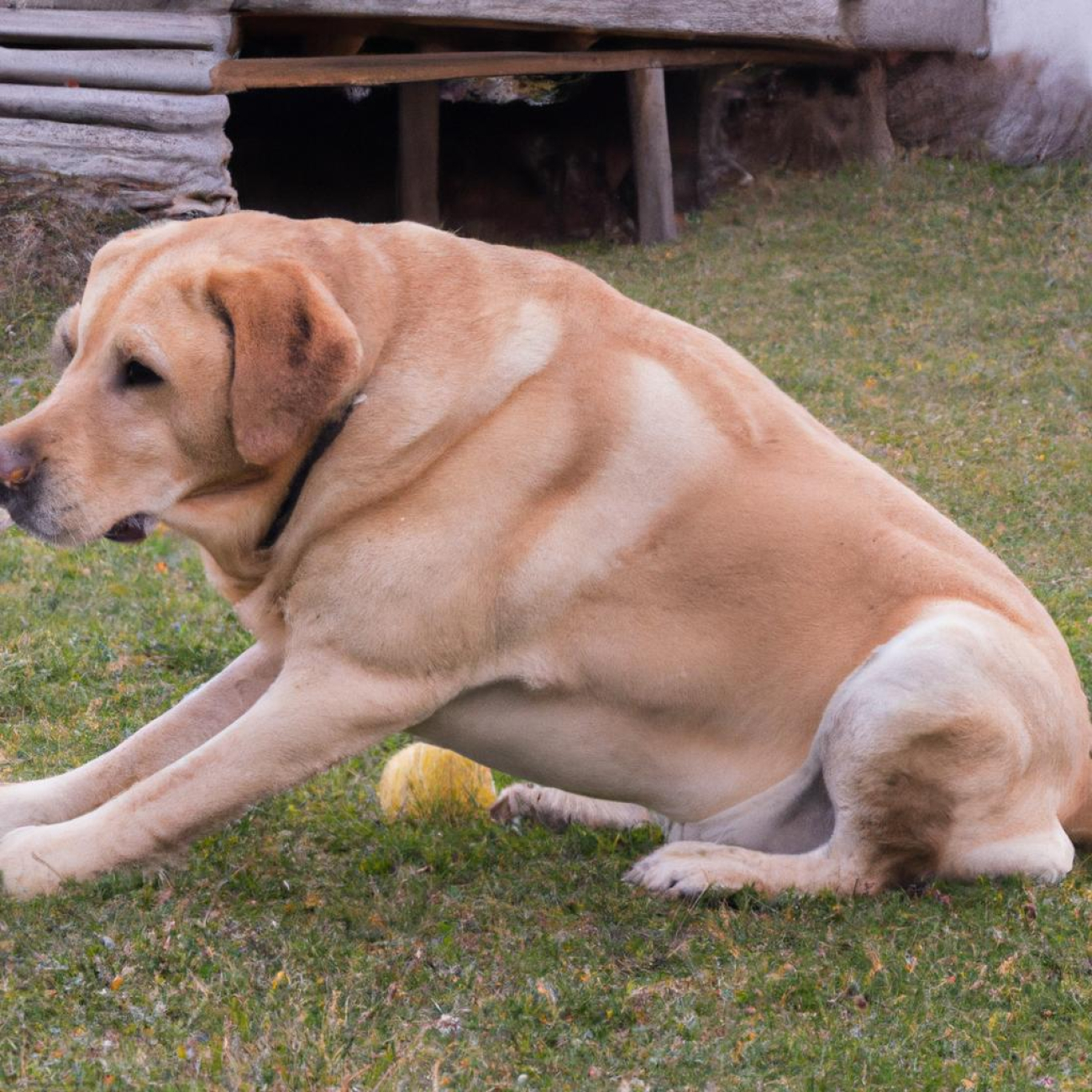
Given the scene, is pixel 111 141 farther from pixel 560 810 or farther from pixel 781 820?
pixel 781 820

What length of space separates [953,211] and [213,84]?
6.31m

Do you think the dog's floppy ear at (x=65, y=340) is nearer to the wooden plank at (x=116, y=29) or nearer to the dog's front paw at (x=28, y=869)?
the dog's front paw at (x=28, y=869)

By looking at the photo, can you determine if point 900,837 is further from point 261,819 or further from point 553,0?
point 553,0

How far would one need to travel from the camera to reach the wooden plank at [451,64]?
1094 cm

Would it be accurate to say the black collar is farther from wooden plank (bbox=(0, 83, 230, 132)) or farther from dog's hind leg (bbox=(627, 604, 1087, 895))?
wooden plank (bbox=(0, 83, 230, 132))

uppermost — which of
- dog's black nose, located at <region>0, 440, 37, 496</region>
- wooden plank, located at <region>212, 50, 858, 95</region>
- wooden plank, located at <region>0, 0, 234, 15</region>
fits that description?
wooden plank, located at <region>0, 0, 234, 15</region>

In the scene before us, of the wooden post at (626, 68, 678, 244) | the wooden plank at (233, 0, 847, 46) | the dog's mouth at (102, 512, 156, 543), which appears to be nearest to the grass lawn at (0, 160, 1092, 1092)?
the dog's mouth at (102, 512, 156, 543)

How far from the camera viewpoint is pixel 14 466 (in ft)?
10.7

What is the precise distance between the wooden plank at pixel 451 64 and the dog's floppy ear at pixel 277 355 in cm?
777

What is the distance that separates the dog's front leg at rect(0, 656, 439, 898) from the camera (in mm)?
3408

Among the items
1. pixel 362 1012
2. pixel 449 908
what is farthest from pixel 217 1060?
pixel 449 908

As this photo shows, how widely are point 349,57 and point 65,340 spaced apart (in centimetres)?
859

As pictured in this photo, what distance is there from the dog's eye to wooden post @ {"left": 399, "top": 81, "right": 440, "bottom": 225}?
33.0 ft

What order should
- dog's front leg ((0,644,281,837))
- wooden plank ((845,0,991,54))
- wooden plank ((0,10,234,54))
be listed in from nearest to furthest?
1. dog's front leg ((0,644,281,837))
2. wooden plank ((0,10,234,54))
3. wooden plank ((845,0,991,54))
